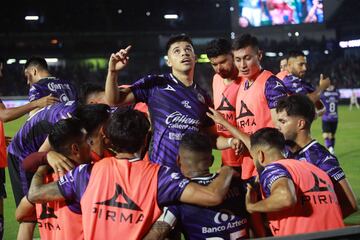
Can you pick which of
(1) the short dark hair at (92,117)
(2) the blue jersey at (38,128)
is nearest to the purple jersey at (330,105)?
(2) the blue jersey at (38,128)

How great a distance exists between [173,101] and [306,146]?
1.31 metres

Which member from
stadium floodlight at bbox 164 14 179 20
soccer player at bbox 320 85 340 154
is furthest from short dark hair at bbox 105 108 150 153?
stadium floodlight at bbox 164 14 179 20

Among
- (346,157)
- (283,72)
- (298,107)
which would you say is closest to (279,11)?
(346,157)

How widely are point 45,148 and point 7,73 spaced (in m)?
43.1

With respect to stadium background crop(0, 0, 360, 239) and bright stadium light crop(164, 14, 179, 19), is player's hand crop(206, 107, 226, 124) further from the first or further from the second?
bright stadium light crop(164, 14, 179, 19)

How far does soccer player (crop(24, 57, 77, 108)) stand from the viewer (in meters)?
6.68

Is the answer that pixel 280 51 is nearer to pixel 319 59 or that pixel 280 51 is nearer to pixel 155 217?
pixel 319 59

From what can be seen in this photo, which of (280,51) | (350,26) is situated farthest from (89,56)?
(350,26)

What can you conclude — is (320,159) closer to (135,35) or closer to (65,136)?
(65,136)

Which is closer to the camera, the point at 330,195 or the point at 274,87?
the point at 330,195

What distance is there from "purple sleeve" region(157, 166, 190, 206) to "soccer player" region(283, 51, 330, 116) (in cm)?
271

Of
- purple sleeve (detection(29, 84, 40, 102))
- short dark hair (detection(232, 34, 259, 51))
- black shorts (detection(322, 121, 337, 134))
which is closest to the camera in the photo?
short dark hair (detection(232, 34, 259, 51))

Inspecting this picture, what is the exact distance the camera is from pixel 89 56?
161 feet

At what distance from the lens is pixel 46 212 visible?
12.8 feet
